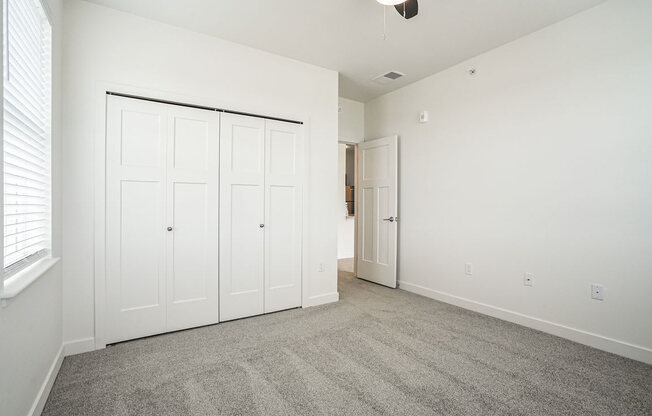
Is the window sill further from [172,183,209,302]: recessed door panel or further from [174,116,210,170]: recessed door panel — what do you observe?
[174,116,210,170]: recessed door panel

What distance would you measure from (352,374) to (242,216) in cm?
177

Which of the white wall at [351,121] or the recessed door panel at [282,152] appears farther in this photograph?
the white wall at [351,121]

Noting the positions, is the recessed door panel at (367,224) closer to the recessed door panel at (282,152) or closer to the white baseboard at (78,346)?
the recessed door panel at (282,152)

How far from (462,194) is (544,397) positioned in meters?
2.14

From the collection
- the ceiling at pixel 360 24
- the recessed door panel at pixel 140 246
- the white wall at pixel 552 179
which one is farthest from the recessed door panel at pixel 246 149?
the white wall at pixel 552 179

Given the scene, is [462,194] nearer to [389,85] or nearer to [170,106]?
[389,85]

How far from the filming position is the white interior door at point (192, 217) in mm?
2742

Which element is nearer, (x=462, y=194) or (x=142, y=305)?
(x=142, y=305)

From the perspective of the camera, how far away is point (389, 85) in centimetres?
416

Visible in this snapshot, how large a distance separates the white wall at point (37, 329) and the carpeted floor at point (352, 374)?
0.69ft

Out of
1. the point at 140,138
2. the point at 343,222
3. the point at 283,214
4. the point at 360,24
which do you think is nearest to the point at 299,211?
the point at 283,214

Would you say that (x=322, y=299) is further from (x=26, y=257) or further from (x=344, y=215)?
(x=344, y=215)

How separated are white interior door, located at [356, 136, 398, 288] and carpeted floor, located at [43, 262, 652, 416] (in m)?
1.46

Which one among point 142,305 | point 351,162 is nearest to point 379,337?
point 142,305
